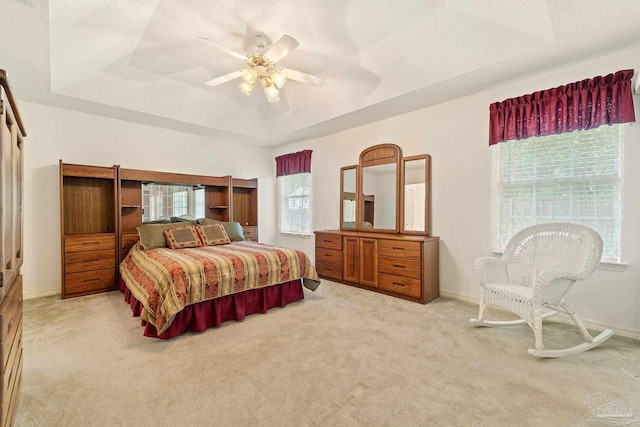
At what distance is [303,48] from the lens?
3.28 m

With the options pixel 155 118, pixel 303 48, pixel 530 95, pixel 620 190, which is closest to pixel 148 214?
pixel 155 118

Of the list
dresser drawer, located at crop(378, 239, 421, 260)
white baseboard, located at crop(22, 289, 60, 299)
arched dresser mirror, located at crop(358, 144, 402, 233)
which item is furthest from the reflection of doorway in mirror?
white baseboard, located at crop(22, 289, 60, 299)

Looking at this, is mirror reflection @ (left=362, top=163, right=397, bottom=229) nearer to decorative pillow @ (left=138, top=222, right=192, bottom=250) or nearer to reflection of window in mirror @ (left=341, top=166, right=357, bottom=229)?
reflection of window in mirror @ (left=341, top=166, right=357, bottom=229)

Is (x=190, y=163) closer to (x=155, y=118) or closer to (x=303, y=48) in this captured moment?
(x=155, y=118)

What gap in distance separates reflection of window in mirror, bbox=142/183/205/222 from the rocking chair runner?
4353 mm

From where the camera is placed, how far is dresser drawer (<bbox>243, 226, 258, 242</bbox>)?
5470 millimetres

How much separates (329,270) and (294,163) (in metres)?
2.26

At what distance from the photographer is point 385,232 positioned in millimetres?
4316

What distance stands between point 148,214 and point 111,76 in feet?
6.42

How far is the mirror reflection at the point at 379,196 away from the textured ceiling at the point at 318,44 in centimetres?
Answer: 84

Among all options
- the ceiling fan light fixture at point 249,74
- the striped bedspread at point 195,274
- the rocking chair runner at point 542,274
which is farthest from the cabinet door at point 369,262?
the ceiling fan light fixture at point 249,74

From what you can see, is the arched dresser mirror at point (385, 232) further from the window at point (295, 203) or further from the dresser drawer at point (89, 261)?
the dresser drawer at point (89, 261)

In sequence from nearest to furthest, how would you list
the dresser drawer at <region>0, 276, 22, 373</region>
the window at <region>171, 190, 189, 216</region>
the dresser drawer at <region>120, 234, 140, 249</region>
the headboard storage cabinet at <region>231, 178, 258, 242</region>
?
the dresser drawer at <region>0, 276, 22, 373</region>, the dresser drawer at <region>120, 234, 140, 249</region>, the window at <region>171, 190, 189, 216</region>, the headboard storage cabinet at <region>231, 178, 258, 242</region>

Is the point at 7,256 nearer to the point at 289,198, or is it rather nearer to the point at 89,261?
the point at 89,261
